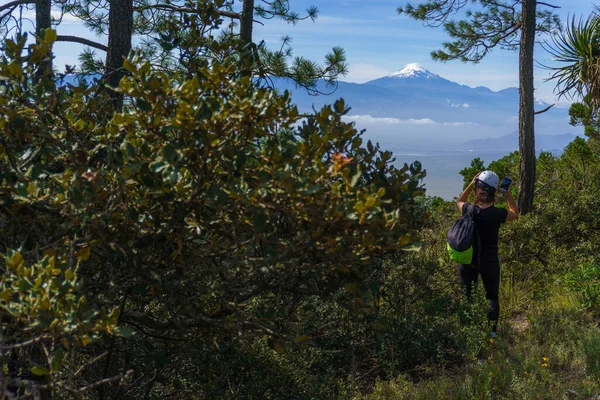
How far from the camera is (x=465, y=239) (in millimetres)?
5148

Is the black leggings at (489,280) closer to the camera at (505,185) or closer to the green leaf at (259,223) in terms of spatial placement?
the camera at (505,185)

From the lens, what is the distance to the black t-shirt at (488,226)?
5.18 m

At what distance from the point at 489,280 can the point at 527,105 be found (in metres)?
6.14

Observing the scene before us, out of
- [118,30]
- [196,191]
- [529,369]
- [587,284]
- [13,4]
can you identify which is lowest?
[529,369]

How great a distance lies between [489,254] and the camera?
5312 millimetres

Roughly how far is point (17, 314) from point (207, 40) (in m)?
2.16

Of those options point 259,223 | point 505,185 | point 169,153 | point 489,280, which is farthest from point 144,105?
point 489,280

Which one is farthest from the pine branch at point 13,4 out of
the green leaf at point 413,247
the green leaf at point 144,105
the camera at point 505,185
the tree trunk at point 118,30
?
the green leaf at point 413,247

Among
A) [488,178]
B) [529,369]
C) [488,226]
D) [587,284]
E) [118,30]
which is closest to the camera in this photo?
[529,369]

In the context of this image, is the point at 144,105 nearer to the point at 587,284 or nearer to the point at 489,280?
the point at 489,280

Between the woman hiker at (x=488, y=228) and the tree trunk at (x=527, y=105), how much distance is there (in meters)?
5.45

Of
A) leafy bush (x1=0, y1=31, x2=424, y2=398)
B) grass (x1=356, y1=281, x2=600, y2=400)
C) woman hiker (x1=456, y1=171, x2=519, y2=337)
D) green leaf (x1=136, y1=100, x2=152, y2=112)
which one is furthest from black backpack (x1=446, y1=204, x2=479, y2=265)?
green leaf (x1=136, y1=100, x2=152, y2=112)

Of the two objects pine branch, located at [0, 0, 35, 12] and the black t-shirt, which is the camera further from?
pine branch, located at [0, 0, 35, 12]

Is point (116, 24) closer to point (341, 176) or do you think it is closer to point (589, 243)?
point (341, 176)
